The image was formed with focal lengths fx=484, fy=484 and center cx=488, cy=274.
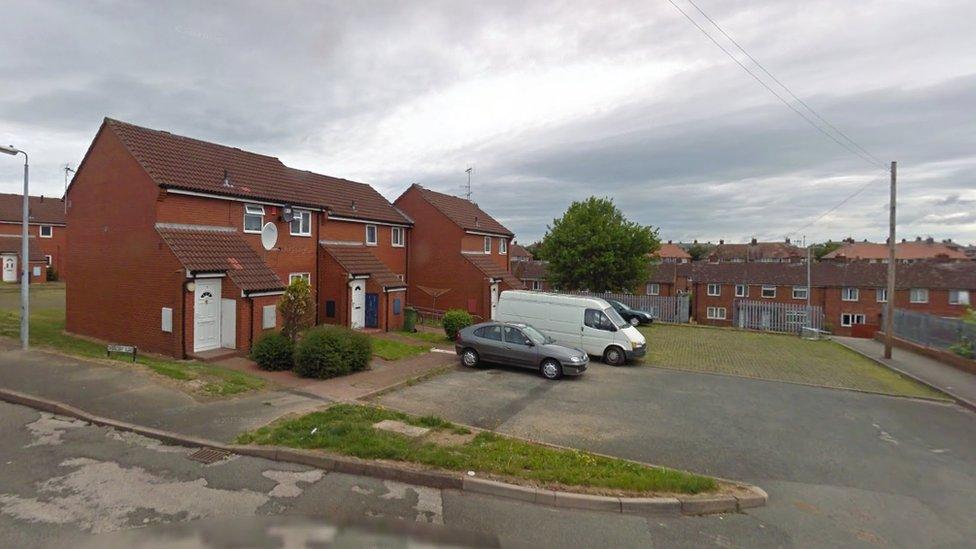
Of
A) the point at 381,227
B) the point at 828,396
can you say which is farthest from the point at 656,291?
the point at 828,396

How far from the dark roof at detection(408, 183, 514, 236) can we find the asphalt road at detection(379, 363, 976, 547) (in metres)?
14.8

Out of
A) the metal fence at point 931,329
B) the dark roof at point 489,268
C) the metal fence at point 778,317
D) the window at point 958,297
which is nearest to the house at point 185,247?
the dark roof at point 489,268

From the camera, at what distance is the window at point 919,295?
42.1 metres

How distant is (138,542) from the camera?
3.32 m

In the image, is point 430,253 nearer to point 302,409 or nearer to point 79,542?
point 302,409

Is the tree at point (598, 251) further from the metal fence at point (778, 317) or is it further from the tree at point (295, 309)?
the tree at point (295, 309)

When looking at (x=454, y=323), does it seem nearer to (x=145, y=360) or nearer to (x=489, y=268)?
(x=489, y=268)

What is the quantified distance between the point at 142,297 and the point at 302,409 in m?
8.94

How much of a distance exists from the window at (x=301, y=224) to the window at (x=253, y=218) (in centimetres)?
135

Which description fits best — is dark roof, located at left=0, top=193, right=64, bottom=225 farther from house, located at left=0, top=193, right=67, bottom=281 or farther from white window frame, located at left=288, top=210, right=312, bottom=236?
white window frame, located at left=288, top=210, right=312, bottom=236

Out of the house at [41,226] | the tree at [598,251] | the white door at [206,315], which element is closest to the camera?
the white door at [206,315]

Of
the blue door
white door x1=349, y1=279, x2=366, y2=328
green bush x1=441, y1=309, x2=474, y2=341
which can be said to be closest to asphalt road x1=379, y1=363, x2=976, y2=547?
green bush x1=441, y1=309, x2=474, y2=341

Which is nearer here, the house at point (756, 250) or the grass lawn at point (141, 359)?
the grass lawn at point (141, 359)

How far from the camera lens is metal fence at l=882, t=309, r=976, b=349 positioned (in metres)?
17.5
